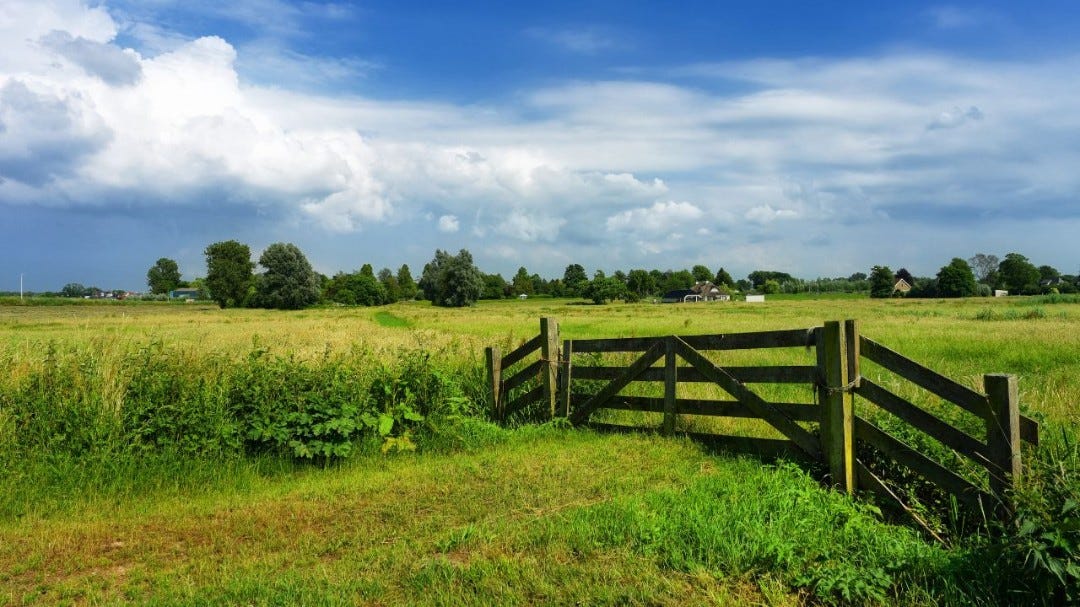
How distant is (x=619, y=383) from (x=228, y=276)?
388 ft

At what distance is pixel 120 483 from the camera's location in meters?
7.83

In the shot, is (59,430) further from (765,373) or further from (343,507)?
(765,373)

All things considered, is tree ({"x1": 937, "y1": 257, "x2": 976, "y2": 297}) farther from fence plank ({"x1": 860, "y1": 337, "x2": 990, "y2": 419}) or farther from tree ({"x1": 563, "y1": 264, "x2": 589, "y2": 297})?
fence plank ({"x1": 860, "y1": 337, "x2": 990, "y2": 419})

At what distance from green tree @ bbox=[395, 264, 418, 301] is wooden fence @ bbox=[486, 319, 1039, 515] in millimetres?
151147

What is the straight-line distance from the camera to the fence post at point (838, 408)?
683 cm

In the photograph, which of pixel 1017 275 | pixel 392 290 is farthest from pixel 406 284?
pixel 1017 275

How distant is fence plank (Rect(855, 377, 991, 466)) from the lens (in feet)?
18.8

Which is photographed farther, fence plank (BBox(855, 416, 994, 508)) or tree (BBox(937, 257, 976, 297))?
tree (BBox(937, 257, 976, 297))

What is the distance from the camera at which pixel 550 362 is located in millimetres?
11062

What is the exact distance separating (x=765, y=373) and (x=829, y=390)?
1.13 meters

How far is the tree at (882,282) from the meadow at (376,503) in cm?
13694

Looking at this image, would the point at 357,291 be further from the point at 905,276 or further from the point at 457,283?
the point at 905,276

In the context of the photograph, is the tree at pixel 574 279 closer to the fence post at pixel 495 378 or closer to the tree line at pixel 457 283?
the tree line at pixel 457 283

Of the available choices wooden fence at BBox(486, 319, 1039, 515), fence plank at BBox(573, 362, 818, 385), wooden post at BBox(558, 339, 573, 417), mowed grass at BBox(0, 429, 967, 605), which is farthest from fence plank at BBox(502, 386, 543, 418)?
mowed grass at BBox(0, 429, 967, 605)
